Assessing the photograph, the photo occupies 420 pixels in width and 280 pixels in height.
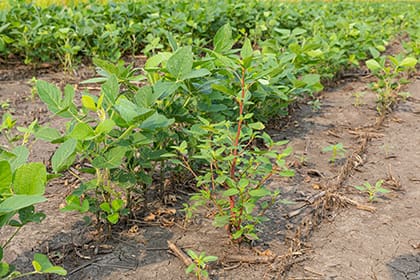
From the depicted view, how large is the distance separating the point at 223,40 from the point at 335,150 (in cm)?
98

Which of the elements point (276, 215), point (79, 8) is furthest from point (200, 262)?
point (79, 8)

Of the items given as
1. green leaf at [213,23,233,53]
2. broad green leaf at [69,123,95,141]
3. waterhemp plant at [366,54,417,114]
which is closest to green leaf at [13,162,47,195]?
broad green leaf at [69,123,95,141]

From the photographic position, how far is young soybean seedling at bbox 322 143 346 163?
262 cm

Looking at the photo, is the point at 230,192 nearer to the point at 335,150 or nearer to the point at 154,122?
the point at 154,122

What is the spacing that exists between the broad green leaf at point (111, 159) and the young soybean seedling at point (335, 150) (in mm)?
Answer: 1372

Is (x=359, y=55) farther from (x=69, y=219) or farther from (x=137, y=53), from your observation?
(x=69, y=219)

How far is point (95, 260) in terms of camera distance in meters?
1.76

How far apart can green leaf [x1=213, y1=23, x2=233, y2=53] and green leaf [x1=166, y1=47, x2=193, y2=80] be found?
0.33 m

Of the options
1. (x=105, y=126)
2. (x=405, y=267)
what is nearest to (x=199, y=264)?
(x=105, y=126)

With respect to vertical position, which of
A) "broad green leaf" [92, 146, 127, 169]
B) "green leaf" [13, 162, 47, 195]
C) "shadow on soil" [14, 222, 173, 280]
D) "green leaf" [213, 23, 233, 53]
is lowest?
"shadow on soil" [14, 222, 173, 280]

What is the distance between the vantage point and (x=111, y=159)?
5.36ft

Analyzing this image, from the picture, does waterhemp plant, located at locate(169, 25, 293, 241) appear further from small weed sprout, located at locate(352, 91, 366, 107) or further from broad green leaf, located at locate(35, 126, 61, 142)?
small weed sprout, located at locate(352, 91, 366, 107)

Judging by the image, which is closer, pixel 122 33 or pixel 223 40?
pixel 223 40

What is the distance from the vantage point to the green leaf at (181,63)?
71.0 inches
